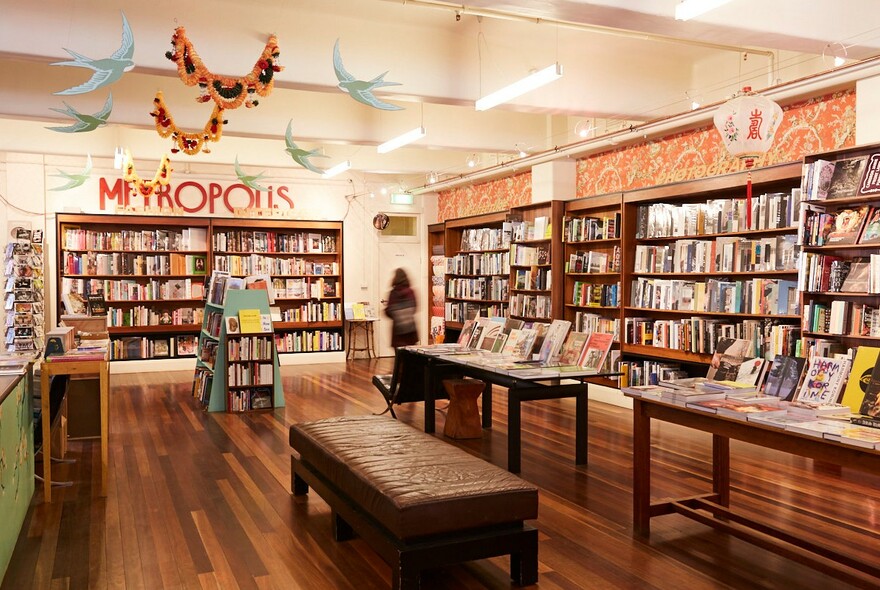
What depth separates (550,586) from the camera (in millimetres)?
3453

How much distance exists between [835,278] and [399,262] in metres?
8.77

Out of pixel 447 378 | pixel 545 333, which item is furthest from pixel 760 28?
pixel 447 378

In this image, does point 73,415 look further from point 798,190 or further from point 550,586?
point 798,190

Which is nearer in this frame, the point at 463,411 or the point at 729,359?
the point at 729,359

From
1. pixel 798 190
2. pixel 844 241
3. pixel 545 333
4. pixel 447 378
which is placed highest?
pixel 798 190

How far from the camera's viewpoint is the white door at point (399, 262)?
1343cm

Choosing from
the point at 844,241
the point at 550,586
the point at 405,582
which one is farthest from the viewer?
the point at 844,241

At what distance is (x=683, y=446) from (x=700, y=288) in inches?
75.0

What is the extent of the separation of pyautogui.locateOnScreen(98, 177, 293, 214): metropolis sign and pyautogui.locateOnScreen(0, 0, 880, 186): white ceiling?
137 inches

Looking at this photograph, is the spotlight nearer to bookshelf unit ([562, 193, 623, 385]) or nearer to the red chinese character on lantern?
bookshelf unit ([562, 193, 623, 385])

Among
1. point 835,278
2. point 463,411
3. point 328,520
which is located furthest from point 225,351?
point 835,278

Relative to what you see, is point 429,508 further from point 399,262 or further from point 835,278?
point 399,262

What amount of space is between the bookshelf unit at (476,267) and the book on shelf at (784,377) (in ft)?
21.8

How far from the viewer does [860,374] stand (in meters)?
3.63
